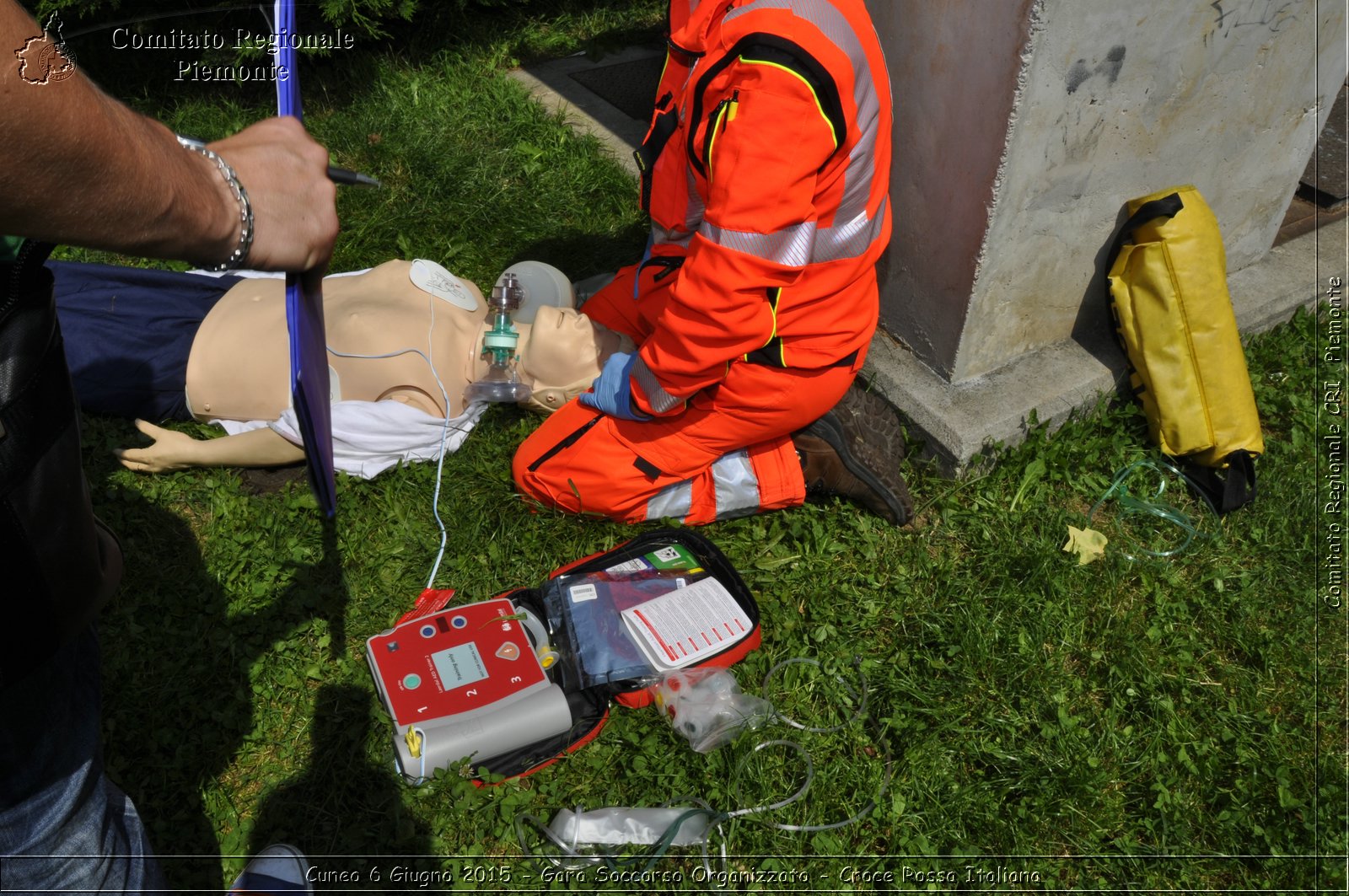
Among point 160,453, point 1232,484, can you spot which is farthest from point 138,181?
point 1232,484

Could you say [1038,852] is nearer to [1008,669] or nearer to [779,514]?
[1008,669]

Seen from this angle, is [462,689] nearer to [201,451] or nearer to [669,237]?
[201,451]

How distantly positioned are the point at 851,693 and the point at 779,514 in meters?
0.73

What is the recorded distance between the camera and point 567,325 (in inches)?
136

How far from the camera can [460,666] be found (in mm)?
2613

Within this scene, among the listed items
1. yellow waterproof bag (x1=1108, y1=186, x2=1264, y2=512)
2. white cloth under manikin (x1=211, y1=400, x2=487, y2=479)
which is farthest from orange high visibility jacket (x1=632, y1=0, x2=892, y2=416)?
yellow waterproof bag (x1=1108, y1=186, x2=1264, y2=512)

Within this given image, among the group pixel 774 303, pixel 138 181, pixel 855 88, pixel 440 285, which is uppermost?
pixel 138 181

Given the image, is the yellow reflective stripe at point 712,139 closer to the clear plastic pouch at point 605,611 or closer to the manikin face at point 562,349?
the manikin face at point 562,349

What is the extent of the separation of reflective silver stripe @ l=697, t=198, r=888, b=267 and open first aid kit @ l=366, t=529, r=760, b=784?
38.2 inches

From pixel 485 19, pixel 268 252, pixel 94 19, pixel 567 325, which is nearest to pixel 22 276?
pixel 268 252

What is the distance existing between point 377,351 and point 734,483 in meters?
1.36

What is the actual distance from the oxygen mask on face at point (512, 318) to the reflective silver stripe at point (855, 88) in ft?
4.33

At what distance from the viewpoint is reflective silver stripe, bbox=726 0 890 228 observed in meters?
2.52

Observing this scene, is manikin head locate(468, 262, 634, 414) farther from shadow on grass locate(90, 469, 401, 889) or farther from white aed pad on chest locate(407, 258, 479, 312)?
shadow on grass locate(90, 469, 401, 889)
